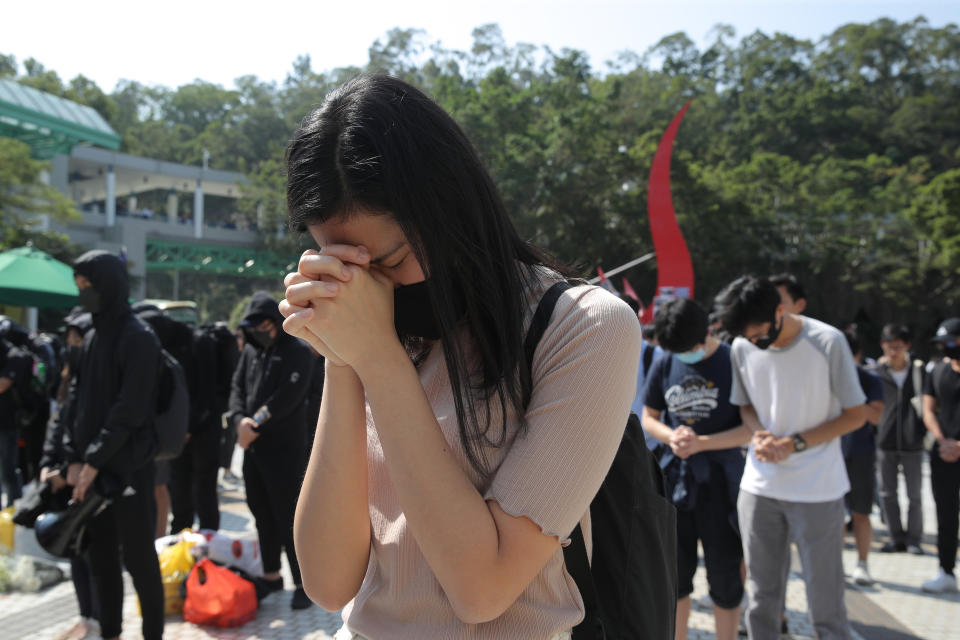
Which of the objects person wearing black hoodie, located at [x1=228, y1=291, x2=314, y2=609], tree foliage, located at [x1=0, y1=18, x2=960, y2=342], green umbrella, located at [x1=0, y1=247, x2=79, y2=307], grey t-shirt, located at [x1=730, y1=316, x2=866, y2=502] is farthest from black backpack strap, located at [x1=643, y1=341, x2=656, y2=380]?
tree foliage, located at [x1=0, y1=18, x2=960, y2=342]

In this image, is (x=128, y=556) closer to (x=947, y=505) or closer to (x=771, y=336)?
(x=771, y=336)

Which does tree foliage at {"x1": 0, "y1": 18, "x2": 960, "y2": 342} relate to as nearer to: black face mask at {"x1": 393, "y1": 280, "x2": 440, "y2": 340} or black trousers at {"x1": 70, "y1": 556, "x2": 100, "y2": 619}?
black trousers at {"x1": 70, "y1": 556, "x2": 100, "y2": 619}

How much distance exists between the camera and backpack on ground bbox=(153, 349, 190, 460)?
4.37 m

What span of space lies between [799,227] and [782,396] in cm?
2919

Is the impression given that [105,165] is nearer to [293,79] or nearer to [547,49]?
[547,49]

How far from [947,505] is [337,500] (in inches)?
235

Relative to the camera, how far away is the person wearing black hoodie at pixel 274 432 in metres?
5.39

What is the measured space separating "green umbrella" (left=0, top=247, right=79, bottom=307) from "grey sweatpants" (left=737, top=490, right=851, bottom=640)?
25.2 feet

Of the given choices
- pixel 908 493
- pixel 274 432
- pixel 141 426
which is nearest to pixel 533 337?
pixel 141 426

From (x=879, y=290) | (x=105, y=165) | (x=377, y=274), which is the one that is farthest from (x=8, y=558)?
(x=105, y=165)

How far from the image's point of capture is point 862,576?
19.7 feet

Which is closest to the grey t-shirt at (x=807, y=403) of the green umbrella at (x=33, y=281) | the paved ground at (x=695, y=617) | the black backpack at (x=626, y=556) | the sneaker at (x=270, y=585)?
the paved ground at (x=695, y=617)

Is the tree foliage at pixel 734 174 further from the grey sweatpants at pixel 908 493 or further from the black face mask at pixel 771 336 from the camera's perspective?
the black face mask at pixel 771 336

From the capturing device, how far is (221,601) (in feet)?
16.2
